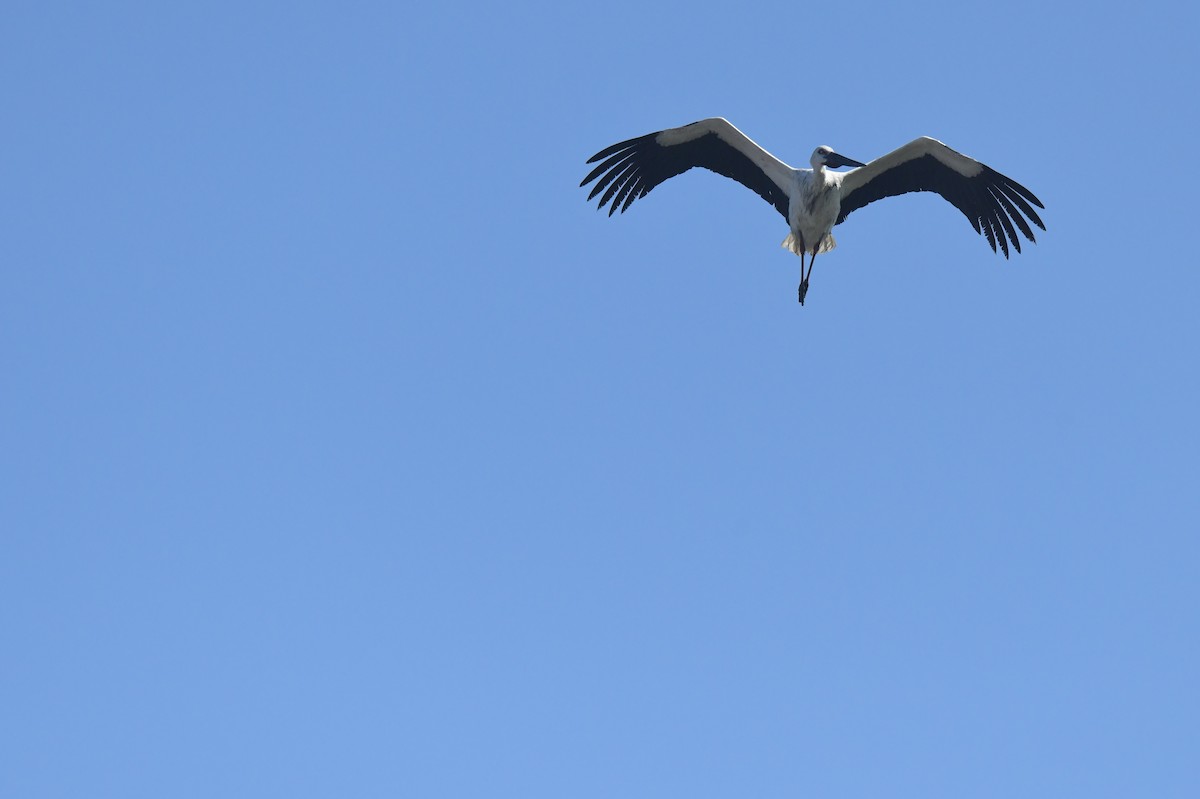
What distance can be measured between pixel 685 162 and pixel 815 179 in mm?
1814

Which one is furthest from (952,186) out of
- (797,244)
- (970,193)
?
(797,244)

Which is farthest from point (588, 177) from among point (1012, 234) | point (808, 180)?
point (1012, 234)

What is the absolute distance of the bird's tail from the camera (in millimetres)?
18672

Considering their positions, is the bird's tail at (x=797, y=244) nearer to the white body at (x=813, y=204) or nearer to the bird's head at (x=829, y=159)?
the white body at (x=813, y=204)

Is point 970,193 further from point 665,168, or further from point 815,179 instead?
point 665,168

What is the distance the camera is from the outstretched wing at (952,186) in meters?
17.9

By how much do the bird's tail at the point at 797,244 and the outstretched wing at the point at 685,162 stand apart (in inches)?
15.1

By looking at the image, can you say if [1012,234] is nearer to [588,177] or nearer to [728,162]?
[728,162]

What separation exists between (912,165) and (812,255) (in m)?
1.66

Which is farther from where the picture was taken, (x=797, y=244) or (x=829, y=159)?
(x=797, y=244)

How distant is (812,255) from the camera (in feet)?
61.7

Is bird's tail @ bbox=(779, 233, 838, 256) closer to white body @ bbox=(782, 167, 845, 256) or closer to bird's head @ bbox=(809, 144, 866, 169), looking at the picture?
white body @ bbox=(782, 167, 845, 256)

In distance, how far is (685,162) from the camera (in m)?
18.9

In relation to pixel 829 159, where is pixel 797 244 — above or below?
below
